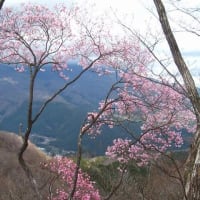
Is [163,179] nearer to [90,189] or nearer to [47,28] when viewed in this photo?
[90,189]

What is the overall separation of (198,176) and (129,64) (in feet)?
23.8

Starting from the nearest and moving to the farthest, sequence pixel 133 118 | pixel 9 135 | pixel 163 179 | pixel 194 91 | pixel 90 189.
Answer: pixel 194 91
pixel 133 118
pixel 90 189
pixel 163 179
pixel 9 135

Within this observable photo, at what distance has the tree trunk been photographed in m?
5.54

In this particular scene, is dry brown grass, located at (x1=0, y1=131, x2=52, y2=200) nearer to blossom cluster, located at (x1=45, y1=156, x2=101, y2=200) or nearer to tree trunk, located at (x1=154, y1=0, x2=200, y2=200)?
blossom cluster, located at (x1=45, y1=156, x2=101, y2=200)

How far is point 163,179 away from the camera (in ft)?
89.7

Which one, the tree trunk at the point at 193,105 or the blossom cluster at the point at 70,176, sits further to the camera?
the blossom cluster at the point at 70,176

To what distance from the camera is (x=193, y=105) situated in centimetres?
588

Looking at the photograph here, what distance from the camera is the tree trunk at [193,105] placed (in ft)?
18.2

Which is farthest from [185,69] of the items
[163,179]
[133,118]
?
[163,179]

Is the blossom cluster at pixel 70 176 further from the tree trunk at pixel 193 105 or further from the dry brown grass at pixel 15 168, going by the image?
the dry brown grass at pixel 15 168

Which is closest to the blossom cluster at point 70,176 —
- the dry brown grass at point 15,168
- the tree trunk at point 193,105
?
the tree trunk at point 193,105

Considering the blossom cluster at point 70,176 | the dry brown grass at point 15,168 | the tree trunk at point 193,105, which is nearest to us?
the tree trunk at point 193,105

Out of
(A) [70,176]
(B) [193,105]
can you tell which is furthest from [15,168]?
(B) [193,105]

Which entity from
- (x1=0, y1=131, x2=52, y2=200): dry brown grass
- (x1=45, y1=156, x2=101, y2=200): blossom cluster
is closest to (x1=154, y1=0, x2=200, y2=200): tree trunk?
(x1=45, y1=156, x2=101, y2=200): blossom cluster
